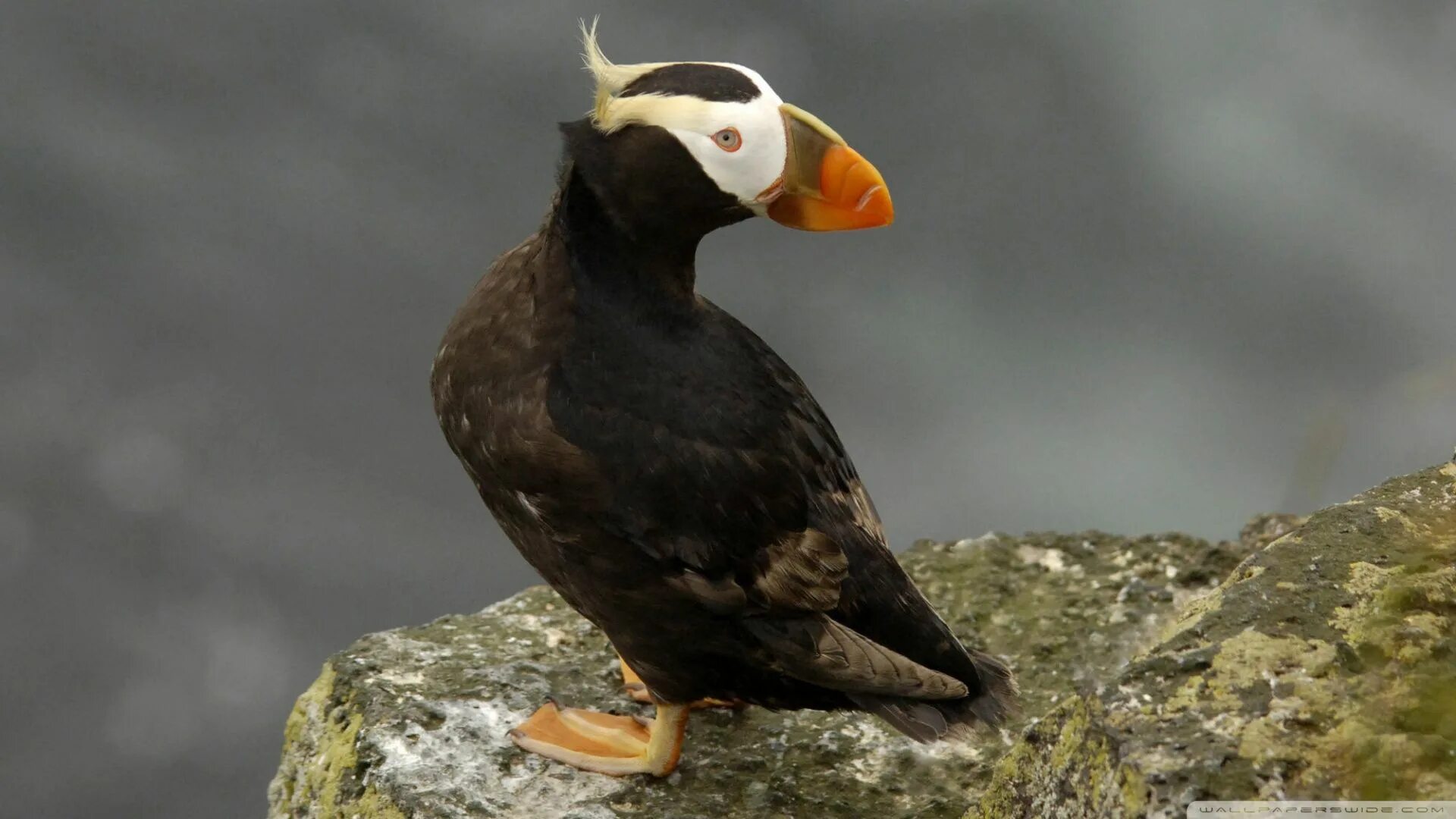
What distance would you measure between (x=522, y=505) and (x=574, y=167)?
817mm

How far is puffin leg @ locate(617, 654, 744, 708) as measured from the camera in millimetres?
4254

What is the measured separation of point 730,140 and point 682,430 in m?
0.68

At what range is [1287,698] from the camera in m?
2.58

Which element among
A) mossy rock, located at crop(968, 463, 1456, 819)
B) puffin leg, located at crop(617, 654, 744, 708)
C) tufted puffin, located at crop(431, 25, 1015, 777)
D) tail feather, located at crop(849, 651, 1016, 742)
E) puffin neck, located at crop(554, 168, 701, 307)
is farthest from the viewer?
puffin leg, located at crop(617, 654, 744, 708)

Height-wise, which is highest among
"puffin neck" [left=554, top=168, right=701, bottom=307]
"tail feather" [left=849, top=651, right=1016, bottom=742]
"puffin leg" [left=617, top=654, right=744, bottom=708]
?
"puffin neck" [left=554, top=168, right=701, bottom=307]

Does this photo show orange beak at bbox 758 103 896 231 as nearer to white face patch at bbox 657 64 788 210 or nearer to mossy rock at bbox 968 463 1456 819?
white face patch at bbox 657 64 788 210

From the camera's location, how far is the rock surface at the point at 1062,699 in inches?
98.7

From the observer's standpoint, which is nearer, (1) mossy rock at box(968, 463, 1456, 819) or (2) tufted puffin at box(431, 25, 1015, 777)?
(1) mossy rock at box(968, 463, 1456, 819)

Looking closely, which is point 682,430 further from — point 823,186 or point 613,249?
point 823,186

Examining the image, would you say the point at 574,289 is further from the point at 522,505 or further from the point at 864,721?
the point at 864,721

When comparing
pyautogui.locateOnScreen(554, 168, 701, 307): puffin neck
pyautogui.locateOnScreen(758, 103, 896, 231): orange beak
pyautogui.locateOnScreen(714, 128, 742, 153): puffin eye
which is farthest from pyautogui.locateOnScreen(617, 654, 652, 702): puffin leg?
→ pyautogui.locateOnScreen(714, 128, 742, 153): puffin eye

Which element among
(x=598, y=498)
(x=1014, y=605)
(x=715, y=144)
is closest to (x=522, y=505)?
(x=598, y=498)

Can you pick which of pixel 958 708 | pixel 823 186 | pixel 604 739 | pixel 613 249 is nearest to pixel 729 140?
pixel 823 186

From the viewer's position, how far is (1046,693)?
14.3 ft
